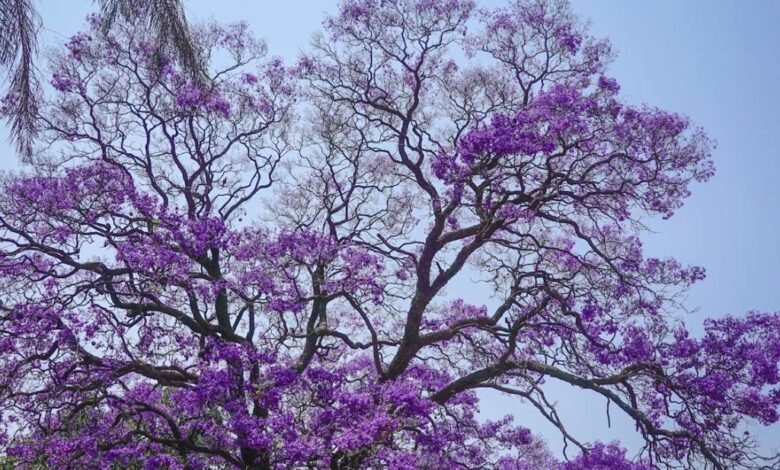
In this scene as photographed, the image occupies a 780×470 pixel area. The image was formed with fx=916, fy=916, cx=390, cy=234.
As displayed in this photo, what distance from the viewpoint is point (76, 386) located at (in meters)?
12.2

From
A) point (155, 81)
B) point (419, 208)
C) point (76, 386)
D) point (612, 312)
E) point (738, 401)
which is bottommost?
→ point (738, 401)

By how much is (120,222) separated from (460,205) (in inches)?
199

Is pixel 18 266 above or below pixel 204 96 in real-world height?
below

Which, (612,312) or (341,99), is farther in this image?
(341,99)

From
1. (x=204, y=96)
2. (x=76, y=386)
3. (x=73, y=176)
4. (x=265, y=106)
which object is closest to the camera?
(x=76, y=386)

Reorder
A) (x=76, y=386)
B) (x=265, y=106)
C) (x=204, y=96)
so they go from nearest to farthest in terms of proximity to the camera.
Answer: (x=76, y=386)
(x=204, y=96)
(x=265, y=106)

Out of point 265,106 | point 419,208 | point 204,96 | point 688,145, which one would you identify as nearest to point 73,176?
point 204,96

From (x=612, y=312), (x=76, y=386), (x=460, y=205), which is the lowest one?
(x=76, y=386)

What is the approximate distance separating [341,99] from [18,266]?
5894mm

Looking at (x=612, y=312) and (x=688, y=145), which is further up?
(x=688, y=145)

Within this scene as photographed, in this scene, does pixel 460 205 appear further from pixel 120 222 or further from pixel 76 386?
pixel 76 386

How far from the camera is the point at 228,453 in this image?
12.6 metres

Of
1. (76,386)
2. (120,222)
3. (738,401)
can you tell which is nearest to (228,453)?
(76,386)

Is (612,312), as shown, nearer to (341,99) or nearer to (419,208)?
(419,208)
